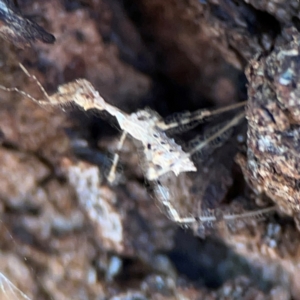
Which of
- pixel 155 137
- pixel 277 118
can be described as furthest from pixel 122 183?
pixel 277 118

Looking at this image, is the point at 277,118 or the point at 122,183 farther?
the point at 122,183

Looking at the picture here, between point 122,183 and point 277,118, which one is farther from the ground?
point 277,118

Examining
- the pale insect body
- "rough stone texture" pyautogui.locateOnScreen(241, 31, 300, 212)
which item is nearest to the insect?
the pale insect body

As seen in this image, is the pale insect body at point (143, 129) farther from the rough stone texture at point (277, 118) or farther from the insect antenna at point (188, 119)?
the rough stone texture at point (277, 118)

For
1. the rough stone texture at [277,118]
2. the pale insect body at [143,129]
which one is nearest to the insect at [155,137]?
the pale insect body at [143,129]

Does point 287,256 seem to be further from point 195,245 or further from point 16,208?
point 16,208

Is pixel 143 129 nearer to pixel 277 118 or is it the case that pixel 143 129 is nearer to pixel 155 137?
pixel 155 137

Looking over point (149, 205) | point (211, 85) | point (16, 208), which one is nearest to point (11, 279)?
point (16, 208)

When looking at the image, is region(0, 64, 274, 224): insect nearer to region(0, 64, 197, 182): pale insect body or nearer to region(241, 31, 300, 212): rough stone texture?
region(0, 64, 197, 182): pale insect body
